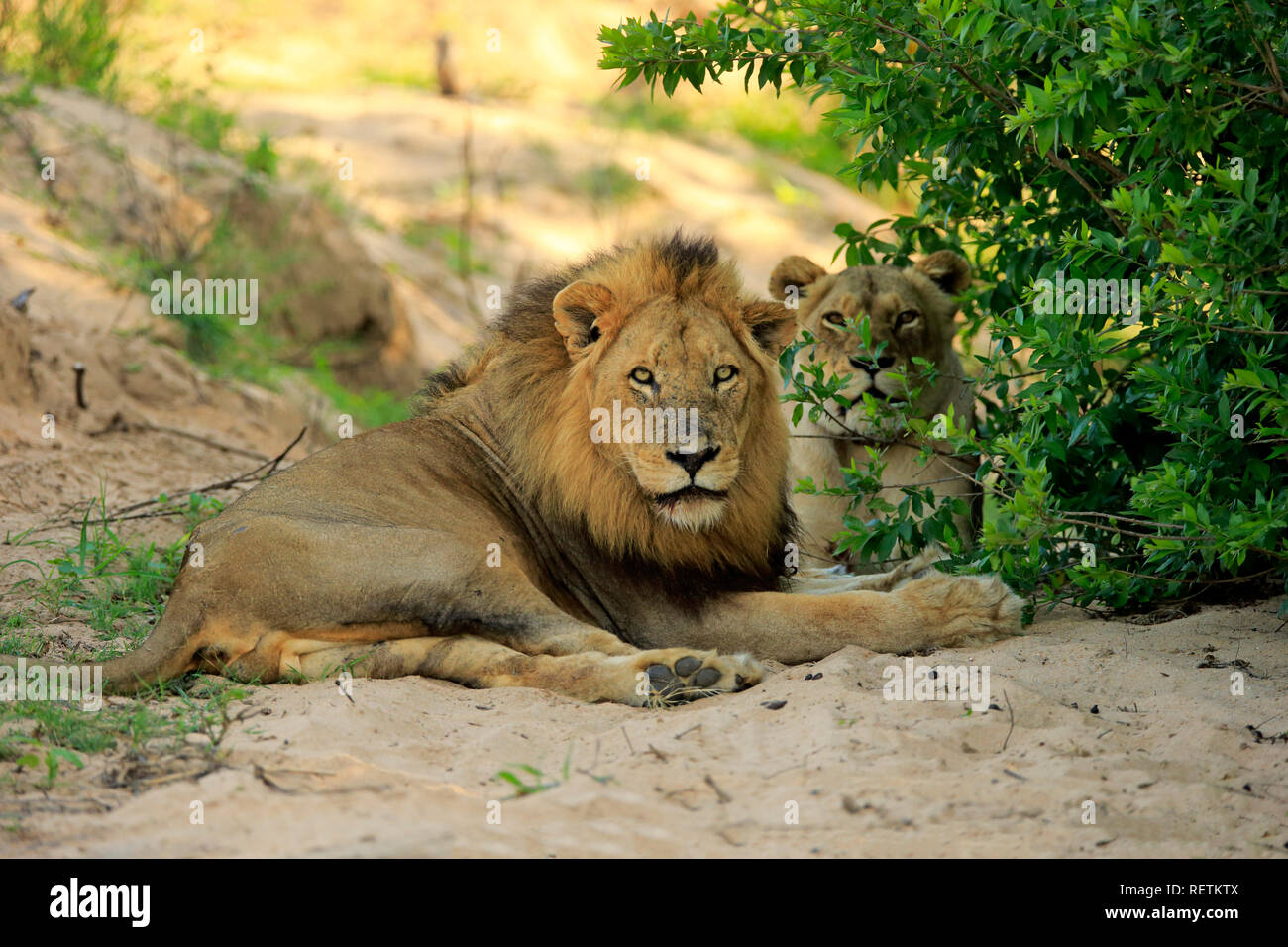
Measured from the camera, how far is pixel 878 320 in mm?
6055

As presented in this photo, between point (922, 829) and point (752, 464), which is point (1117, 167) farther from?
point (922, 829)

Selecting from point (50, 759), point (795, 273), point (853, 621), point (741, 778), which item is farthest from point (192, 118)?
point (741, 778)

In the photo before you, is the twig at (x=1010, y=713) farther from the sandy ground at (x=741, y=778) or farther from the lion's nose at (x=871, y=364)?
the lion's nose at (x=871, y=364)

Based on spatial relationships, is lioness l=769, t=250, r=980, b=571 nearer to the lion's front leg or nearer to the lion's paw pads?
the lion's front leg

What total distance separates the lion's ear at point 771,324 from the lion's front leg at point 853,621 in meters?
0.98

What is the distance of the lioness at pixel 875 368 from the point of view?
5.96 m

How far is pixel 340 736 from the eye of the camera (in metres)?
3.45

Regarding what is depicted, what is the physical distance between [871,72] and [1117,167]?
102 centimetres

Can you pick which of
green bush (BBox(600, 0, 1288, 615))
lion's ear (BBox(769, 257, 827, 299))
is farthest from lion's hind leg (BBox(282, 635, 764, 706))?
lion's ear (BBox(769, 257, 827, 299))

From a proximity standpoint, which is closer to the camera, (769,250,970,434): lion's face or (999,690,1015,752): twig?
(999,690,1015,752): twig

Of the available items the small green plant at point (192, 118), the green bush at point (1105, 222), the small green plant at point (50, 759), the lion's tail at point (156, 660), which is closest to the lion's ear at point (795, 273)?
the green bush at point (1105, 222)

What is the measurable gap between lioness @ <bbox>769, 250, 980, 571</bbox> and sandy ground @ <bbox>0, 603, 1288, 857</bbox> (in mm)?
2124

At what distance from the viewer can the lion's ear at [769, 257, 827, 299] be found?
646 centimetres
